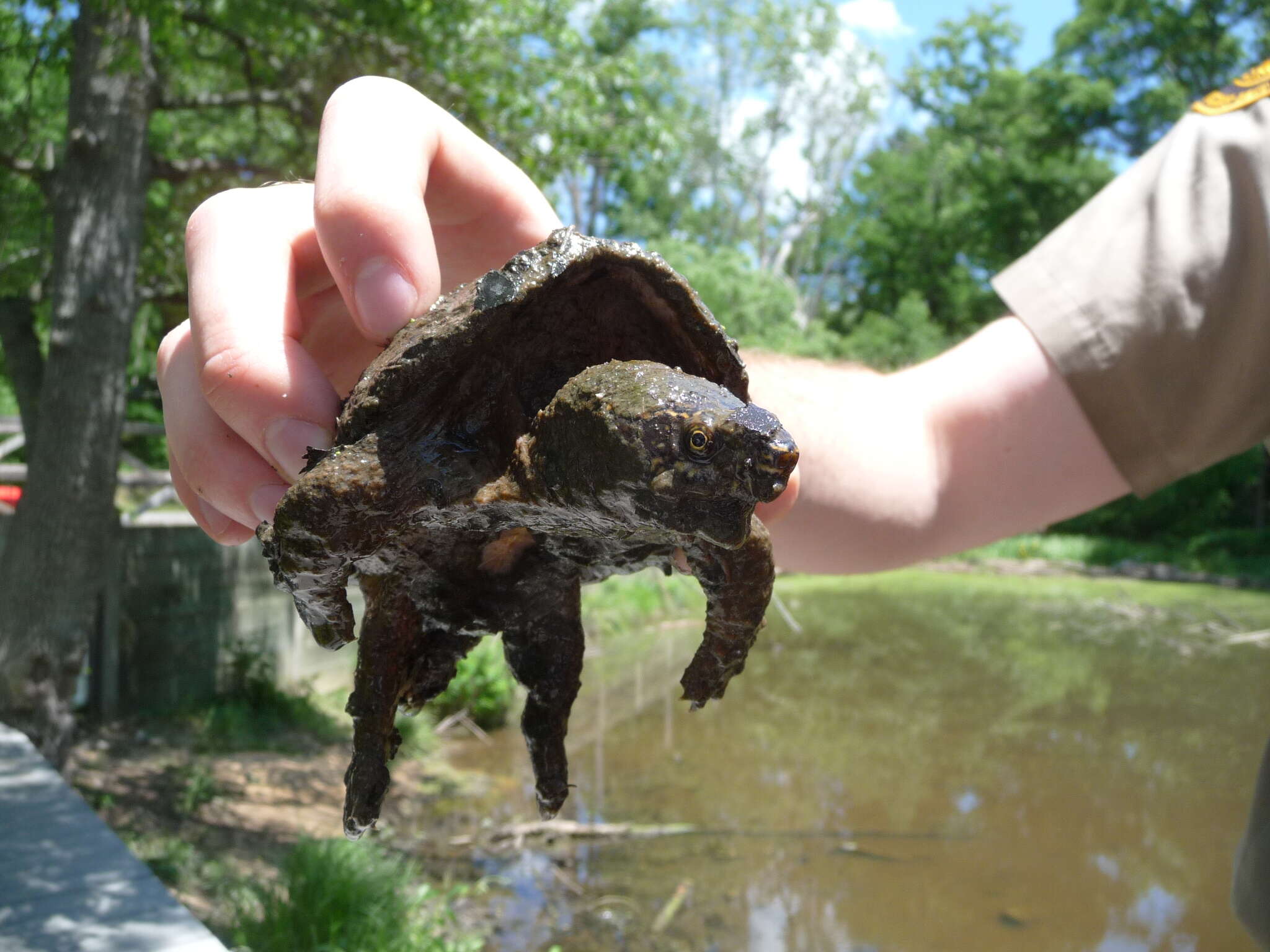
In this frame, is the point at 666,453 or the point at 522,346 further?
the point at 522,346

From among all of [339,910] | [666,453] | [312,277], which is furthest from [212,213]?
[339,910]

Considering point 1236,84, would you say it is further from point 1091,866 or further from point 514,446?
point 1091,866

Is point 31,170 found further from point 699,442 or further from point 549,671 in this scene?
point 699,442

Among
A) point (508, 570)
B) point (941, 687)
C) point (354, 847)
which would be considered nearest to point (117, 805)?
point (354, 847)

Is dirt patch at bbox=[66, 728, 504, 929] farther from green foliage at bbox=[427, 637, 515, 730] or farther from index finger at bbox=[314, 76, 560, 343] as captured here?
index finger at bbox=[314, 76, 560, 343]

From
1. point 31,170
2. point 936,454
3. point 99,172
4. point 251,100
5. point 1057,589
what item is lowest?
point 1057,589

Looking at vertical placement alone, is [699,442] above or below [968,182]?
below

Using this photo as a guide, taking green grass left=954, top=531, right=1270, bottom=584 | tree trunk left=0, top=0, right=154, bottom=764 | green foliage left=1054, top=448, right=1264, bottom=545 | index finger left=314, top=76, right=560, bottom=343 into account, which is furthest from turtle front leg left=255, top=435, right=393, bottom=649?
green foliage left=1054, top=448, right=1264, bottom=545

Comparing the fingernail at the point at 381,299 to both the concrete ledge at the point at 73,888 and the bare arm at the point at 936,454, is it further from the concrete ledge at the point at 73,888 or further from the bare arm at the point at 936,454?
the concrete ledge at the point at 73,888
